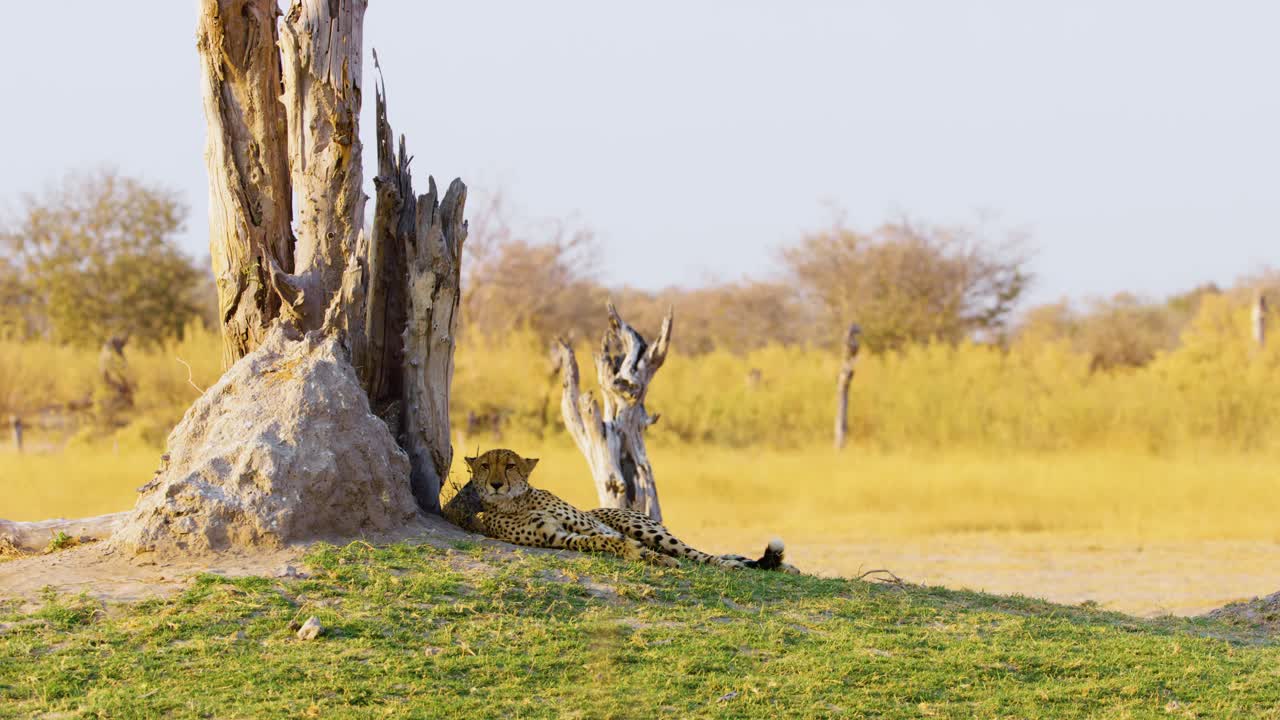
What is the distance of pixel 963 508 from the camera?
15.7m

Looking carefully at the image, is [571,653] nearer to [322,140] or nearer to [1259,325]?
[322,140]

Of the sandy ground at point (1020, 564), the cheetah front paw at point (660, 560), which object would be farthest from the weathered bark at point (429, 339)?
the cheetah front paw at point (660, 560)

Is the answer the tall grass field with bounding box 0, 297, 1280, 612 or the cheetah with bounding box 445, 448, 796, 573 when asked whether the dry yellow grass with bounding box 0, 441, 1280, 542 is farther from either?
the cheetah with bounding box 445, 448, 796, 573

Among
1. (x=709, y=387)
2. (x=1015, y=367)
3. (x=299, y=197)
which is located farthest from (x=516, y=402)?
(x=299, y=197)

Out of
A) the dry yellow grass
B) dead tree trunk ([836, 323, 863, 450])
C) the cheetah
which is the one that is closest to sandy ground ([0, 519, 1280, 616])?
the cheetah

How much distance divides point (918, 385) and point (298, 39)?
15402 mm

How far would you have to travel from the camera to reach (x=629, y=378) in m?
9.66

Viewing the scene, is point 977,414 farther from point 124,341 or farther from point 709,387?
point 124,341

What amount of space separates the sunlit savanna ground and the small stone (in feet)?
24.2

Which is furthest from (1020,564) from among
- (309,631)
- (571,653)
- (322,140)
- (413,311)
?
(309,631)

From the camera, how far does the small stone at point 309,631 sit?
482cm

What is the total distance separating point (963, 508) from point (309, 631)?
473 inches

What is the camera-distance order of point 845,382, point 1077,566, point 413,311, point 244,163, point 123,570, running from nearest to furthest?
point 123,570, point 244,163, point 413,311, point 1077,566, point 845,382

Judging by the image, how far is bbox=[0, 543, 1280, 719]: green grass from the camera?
4344 mm
